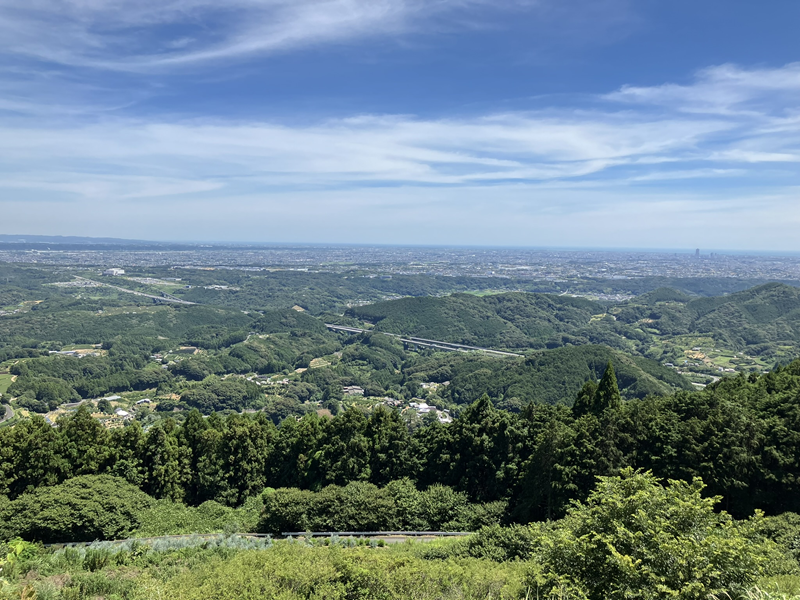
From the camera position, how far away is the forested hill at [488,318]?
121688 mm

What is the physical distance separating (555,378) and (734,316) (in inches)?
3105

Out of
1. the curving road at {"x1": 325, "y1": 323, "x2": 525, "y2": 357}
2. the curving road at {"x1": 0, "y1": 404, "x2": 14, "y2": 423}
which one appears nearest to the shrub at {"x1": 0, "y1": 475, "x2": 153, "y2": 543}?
the curving road at {"x1": 0, "y1": 404, "x2": 14, "y2": 423}

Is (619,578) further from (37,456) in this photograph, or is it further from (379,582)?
(37,456)

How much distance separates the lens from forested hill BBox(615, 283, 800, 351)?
11081cm

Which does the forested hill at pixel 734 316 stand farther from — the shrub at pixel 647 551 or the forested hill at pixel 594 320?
the shrub at pixel 647 551

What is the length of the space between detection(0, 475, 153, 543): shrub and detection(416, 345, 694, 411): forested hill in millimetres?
53119

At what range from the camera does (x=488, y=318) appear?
132000mm

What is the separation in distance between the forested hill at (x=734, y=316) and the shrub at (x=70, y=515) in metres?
124

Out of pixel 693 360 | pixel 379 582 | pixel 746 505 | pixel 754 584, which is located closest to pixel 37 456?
pixel 379 582

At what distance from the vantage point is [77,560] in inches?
504

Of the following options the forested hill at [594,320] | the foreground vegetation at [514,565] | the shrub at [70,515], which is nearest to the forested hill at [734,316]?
the forested hill at [594,320]

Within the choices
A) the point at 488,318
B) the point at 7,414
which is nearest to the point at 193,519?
the point at 7,414

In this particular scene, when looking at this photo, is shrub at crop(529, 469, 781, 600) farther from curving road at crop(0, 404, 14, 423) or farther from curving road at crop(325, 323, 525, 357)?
curving road at crop(325, 323, 525, 357)

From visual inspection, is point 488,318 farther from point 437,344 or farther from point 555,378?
point 555,378
